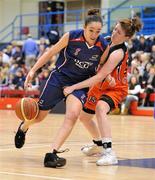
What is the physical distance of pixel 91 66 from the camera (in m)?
7.33

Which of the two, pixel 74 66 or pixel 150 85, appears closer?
pixel 74 66

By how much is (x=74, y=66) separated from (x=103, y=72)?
356 millimetres

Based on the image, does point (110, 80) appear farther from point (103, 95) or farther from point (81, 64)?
point (81, 64)

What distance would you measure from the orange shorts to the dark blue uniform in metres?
0.39

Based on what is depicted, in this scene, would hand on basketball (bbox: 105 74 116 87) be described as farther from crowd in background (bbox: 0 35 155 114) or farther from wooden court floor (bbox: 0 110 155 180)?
crowd in background (bbox: 0 35 155 114)

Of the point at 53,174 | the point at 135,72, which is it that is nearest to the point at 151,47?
the point at 135,72

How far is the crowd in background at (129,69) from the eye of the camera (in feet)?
64.0

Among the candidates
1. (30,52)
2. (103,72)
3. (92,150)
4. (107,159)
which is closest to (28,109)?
(103,72)

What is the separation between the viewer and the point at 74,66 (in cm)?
731

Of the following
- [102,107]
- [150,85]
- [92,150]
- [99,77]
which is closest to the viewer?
[99,77]

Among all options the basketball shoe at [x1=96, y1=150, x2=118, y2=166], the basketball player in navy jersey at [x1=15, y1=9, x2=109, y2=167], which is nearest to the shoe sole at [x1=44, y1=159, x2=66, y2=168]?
the basketball shoe at [x1=96, y1=150, x2=118, y2=166]

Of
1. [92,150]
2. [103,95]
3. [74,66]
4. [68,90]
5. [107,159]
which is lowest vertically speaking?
[92,150]

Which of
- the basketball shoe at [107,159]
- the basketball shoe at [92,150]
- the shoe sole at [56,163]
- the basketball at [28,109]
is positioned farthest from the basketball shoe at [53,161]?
the basketball shoe at [92,150]

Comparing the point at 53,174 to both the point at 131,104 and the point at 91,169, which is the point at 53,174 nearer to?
the point at 91,169
